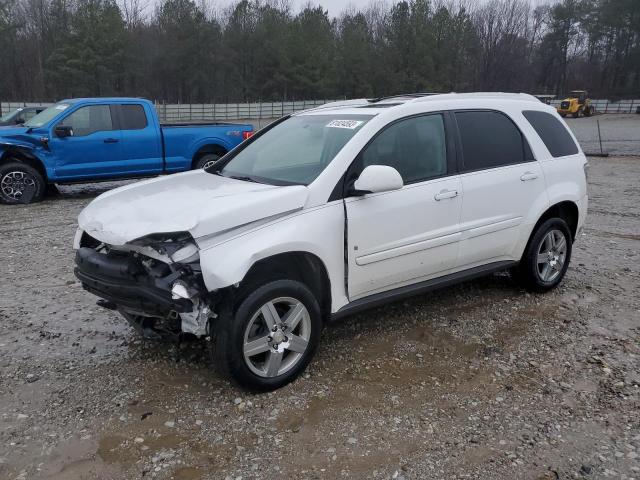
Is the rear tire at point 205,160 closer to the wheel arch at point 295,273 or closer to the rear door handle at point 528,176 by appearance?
the rear door handle at point 528,176

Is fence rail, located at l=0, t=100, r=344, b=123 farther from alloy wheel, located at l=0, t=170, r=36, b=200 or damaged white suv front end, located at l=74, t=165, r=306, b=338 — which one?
damaged white suv front end, located at l=74, t=165, r=306, b=338

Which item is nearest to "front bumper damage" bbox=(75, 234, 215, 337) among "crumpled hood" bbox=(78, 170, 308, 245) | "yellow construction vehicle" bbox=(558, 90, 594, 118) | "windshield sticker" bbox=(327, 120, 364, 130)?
"crumpled hood" bbox=(78, 170, 308, 245)

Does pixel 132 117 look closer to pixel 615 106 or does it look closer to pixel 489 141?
pixel 489 141

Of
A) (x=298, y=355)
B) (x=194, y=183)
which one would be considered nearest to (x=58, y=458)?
(x=298, y=355)

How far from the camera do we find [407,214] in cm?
400

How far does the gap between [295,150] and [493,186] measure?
5.42 ft

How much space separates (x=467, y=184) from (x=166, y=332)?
253 centimetres

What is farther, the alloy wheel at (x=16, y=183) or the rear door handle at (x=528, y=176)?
the alloy wheel at (x=16, y=183)

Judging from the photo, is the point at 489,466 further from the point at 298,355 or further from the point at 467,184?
the point at 467,184

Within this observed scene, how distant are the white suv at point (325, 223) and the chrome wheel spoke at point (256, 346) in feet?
0.04

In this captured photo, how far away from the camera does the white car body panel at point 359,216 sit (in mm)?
3281

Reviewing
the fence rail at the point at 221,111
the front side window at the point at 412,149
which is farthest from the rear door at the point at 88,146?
the fence rail at the point at 221,111

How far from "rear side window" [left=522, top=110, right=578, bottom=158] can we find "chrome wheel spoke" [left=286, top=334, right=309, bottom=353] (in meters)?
3.02

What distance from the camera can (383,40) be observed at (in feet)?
218
